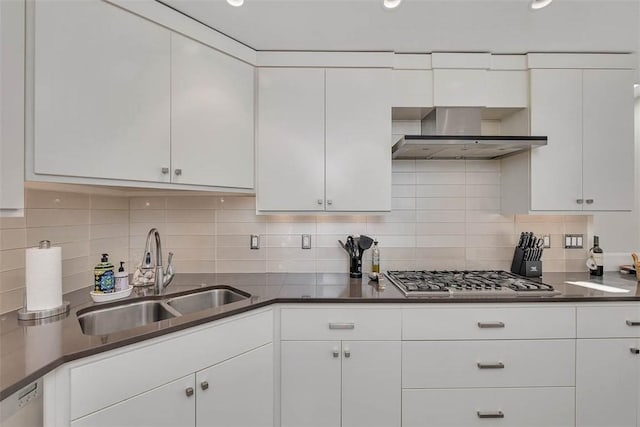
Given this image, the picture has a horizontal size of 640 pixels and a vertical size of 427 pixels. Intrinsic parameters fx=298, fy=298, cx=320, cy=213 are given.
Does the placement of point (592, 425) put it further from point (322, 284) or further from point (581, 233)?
point (322, 284)

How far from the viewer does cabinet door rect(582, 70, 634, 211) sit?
1.98 metres

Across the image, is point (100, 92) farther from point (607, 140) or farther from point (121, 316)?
point (607, 140)

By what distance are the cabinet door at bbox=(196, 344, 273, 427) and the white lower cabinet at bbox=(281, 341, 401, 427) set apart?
0.11 meters

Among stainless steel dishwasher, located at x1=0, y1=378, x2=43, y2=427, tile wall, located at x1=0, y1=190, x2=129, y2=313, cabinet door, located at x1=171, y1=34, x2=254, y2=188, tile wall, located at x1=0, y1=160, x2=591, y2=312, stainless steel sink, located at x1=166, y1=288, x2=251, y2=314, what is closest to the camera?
stainless steel dishwasher, located at x1=0, y1=378, x2=43, y2=427

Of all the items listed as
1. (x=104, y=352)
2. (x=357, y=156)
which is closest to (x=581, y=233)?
(x=357, y=156)

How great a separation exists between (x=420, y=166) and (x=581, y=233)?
133cm

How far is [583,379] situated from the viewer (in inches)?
65.3

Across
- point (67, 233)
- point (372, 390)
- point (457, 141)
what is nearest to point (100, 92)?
point (67, 233)

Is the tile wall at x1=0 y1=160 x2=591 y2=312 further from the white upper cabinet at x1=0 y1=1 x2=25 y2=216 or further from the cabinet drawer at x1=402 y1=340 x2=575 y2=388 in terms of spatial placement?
the white upper cabinet at x1=0 y1=1 x2=25 y2=216

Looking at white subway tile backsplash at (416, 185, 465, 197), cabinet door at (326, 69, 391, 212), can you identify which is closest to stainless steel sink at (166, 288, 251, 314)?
cabinet door at (326, 69, 391, 212)

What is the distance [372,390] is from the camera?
1651 millimetres

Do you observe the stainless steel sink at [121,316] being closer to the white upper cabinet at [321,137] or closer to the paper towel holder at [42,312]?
the paper towel holder at [42,312]

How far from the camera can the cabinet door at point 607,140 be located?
1978mm

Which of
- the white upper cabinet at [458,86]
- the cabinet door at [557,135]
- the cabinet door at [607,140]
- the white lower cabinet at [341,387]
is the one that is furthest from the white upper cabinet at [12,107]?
the cabinet door at [607,140]
